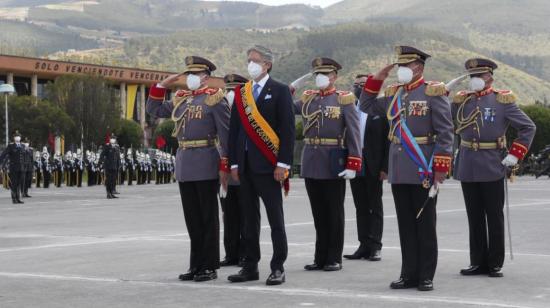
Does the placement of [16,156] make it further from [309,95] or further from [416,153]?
[416,153]

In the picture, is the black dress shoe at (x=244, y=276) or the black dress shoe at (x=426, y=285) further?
the black dress shoe at (x=244, y=276)

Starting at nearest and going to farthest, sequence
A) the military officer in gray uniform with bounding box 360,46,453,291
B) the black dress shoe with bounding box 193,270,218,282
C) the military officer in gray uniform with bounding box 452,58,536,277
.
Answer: the military officer in gray uniform with bounding box 360,46,453,291, the black dress shoe with bounding box 193,270,218,282, the military officer in gray uniform with bounding box 452,58,536,277

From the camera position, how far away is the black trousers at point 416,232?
9977 millimetres

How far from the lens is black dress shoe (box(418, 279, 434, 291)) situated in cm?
975

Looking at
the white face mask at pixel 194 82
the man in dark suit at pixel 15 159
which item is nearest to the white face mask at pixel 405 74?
the white face mask at pixel 194 82

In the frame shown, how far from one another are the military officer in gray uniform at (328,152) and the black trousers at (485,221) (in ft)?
3.99

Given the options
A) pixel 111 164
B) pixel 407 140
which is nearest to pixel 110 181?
pixel 111 164

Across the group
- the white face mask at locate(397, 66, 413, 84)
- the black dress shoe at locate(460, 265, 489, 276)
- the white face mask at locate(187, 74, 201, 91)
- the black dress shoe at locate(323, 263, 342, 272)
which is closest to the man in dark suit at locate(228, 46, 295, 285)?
the white face mask at locate(187, 74, 201, 91)

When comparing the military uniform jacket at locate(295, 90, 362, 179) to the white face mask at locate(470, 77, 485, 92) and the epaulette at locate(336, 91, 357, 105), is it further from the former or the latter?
the white face mask at locate(470, 77, 485, 92)

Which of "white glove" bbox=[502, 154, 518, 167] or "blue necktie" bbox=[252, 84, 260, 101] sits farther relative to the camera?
"white glove" bbox=[502, 154, 518, 167]

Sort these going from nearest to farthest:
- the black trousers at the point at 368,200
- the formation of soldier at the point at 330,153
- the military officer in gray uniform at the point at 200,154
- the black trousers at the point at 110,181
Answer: the formation of soldier at the point at 330,153 < the military officer in gray uniform at the point at 200,154 < the black trousers at the point at 368,200 < the black trousers at the point at 110,181

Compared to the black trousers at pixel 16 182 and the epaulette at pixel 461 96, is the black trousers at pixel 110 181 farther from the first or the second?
the epaulette at pixel 461 96

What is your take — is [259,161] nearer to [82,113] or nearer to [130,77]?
[82,113]

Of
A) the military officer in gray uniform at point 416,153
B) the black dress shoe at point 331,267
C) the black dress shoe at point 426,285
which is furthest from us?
the black dress shoe at point 331,267
